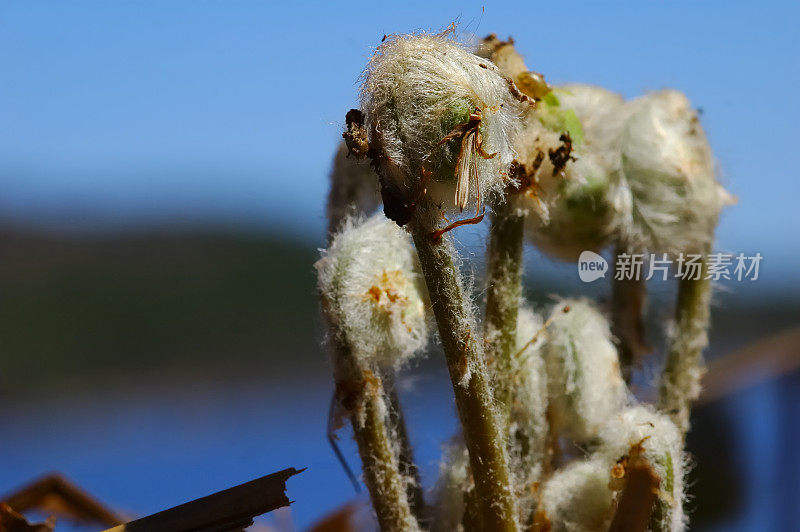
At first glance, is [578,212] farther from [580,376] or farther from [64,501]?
[64,501]

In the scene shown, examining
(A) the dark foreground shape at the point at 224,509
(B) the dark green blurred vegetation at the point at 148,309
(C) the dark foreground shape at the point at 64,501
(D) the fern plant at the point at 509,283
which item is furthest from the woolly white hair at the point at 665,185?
(B) the dark green blurred vegetation at the point at 148,309

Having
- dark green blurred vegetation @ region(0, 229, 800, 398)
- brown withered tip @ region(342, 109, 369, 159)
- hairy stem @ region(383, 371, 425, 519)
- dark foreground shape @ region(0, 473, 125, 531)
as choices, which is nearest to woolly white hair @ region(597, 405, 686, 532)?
hairy stem @ region(383, 371, 425, 519)

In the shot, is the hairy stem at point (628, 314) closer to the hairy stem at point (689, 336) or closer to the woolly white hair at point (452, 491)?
the hairy stem at point (689, 336)

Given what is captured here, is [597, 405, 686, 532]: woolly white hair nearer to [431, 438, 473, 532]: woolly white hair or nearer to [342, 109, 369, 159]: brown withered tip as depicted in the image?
[431, 438, 473, 532]: woolly white hair

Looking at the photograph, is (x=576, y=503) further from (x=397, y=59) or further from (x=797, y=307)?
(x=797, y=307)

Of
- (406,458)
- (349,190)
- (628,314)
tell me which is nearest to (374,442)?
(406,458)

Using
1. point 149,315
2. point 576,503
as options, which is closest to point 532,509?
point 576,503
